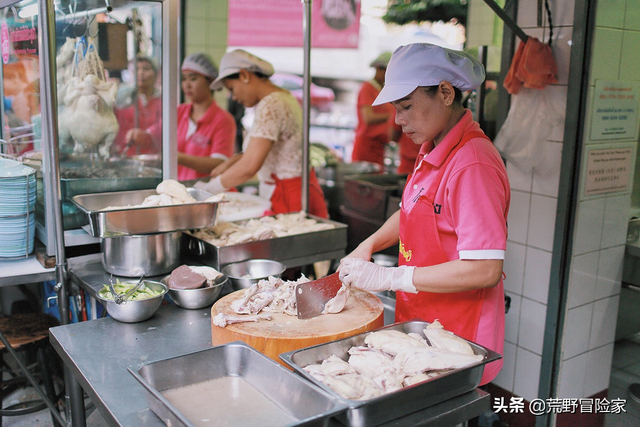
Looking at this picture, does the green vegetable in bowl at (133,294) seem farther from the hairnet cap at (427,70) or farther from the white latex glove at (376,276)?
the hairnet cap at (427,70)

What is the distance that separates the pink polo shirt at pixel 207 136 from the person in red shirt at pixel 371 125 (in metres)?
1.83

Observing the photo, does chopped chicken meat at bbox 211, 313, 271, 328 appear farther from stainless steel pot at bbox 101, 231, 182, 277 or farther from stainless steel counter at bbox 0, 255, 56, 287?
stainless steel counter at bbox 0, 255, 56, 287

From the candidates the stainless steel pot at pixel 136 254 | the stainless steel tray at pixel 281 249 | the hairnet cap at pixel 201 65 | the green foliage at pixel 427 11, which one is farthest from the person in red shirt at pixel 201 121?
the green foliage at pixel 427 11

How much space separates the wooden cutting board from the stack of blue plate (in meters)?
1.25

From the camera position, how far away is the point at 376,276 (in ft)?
6.57

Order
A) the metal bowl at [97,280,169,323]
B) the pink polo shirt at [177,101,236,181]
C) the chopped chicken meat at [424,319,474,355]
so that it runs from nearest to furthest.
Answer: the chopped chicken meat at [424,319,474,355]
the metal bowl at [97,280,169,323]
the pink polo shirt at [177,101,236,181]

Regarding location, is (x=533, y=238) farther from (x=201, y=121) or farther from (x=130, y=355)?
(x=201, y=121)

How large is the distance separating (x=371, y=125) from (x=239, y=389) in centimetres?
526

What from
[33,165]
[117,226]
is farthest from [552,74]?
[33,165]

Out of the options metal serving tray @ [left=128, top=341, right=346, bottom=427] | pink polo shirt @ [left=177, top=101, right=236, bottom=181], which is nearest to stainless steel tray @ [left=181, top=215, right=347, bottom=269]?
metal serving tray @ [left=128, top=341, right=346, bottom=427]

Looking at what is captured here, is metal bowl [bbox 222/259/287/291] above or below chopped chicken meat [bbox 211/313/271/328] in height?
below

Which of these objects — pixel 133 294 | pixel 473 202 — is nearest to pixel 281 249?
pixel 133 294

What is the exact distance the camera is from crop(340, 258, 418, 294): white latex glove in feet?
6.41

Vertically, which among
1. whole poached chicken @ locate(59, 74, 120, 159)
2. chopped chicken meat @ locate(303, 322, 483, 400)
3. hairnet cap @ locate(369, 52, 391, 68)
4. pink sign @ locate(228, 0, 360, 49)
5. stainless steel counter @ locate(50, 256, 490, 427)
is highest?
pink sign @ locate(228, 0, 360, 49)
